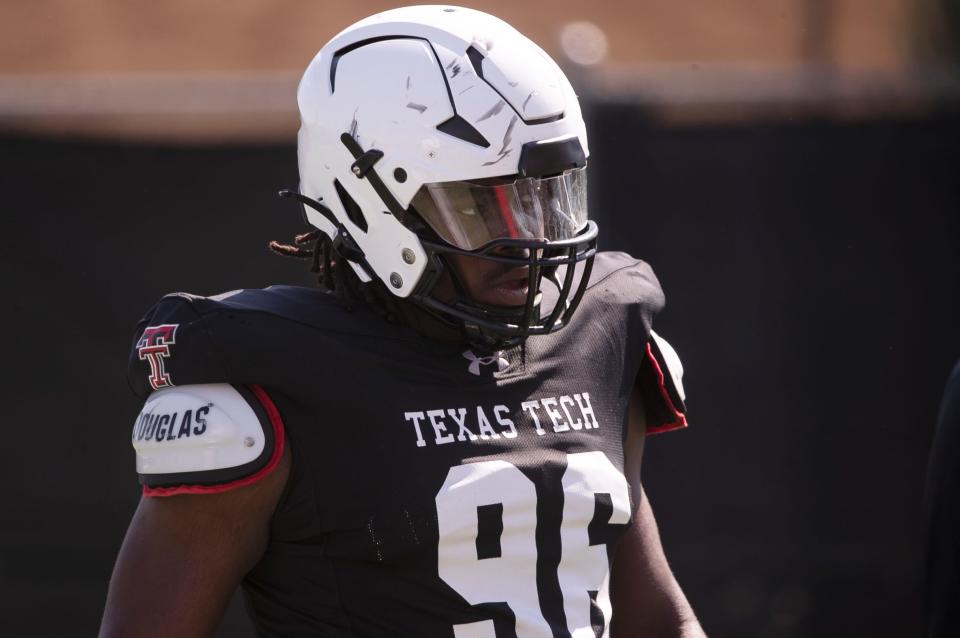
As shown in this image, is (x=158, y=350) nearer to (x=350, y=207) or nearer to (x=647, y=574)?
(x=350, y=207)

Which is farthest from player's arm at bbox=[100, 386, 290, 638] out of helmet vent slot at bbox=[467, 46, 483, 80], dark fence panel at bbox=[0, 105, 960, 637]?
dark fence panel at bbox=[0, 105, 960, 637]

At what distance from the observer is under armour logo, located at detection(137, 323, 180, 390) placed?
174cm

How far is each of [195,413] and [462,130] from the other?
1.88ft

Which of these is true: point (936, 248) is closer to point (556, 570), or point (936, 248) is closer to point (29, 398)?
point (556, 570)

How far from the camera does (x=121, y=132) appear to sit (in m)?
3.53

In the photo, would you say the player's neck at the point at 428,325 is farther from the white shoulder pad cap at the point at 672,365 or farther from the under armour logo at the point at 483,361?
the white shoulder pad cap at the point at 672,365

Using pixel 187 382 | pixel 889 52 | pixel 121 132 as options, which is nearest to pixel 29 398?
pixel 121 132

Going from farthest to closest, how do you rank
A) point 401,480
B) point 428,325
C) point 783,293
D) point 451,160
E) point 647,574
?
point 783,293 → point 647,574 → point 428,325 → point 451,160 → point 401,480

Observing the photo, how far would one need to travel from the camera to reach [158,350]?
5.74 feet

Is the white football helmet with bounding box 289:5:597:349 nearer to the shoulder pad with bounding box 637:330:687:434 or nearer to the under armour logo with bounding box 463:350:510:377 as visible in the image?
the under armour logo with bounding box 463:350:510:377


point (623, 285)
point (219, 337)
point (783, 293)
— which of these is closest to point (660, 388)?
point (623, 285)

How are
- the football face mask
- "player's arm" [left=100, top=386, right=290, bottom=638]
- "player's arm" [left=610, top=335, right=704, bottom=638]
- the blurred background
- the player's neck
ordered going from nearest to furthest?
"player's arm" [left=100, top=386, right=290, bottom=638] → the football face mask → the player's neck → "player's arm" [left=610, top=335, right=704, bottom=638] → the blurred background

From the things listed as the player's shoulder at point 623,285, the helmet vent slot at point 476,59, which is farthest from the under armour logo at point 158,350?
the player's shoulder at point 623,285

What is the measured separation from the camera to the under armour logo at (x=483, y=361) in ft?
6.35
